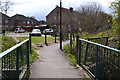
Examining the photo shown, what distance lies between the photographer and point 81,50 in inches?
253

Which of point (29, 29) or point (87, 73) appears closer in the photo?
point (87, 73)

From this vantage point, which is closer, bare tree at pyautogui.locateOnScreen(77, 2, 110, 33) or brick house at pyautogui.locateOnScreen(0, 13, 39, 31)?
bare tree at pyautogui.locateOnScreen(77, 2, 110, 33)

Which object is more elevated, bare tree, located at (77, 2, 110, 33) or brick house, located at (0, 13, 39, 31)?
brick house, located at (0, 13, 39, 31)

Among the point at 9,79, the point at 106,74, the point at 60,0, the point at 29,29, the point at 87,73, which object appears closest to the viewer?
the point at 9,79

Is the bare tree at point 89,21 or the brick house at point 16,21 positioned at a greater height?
the brick house at point 16,21

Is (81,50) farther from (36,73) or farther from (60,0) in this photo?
(60,0)

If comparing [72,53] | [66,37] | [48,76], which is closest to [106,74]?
[48,76]

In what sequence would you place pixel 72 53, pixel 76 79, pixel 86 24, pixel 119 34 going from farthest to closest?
pixel 86 24 < pixel 72 53 < pixel 119 34 < pixel 76 79

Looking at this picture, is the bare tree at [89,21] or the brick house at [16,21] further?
the brick house at [16,21]

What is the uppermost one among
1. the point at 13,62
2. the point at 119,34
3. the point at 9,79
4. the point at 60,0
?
the point at 60,0

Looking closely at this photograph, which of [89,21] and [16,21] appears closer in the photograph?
[89,21]

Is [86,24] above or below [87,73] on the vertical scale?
above

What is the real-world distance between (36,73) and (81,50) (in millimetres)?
2027

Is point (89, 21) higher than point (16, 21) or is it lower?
lower
